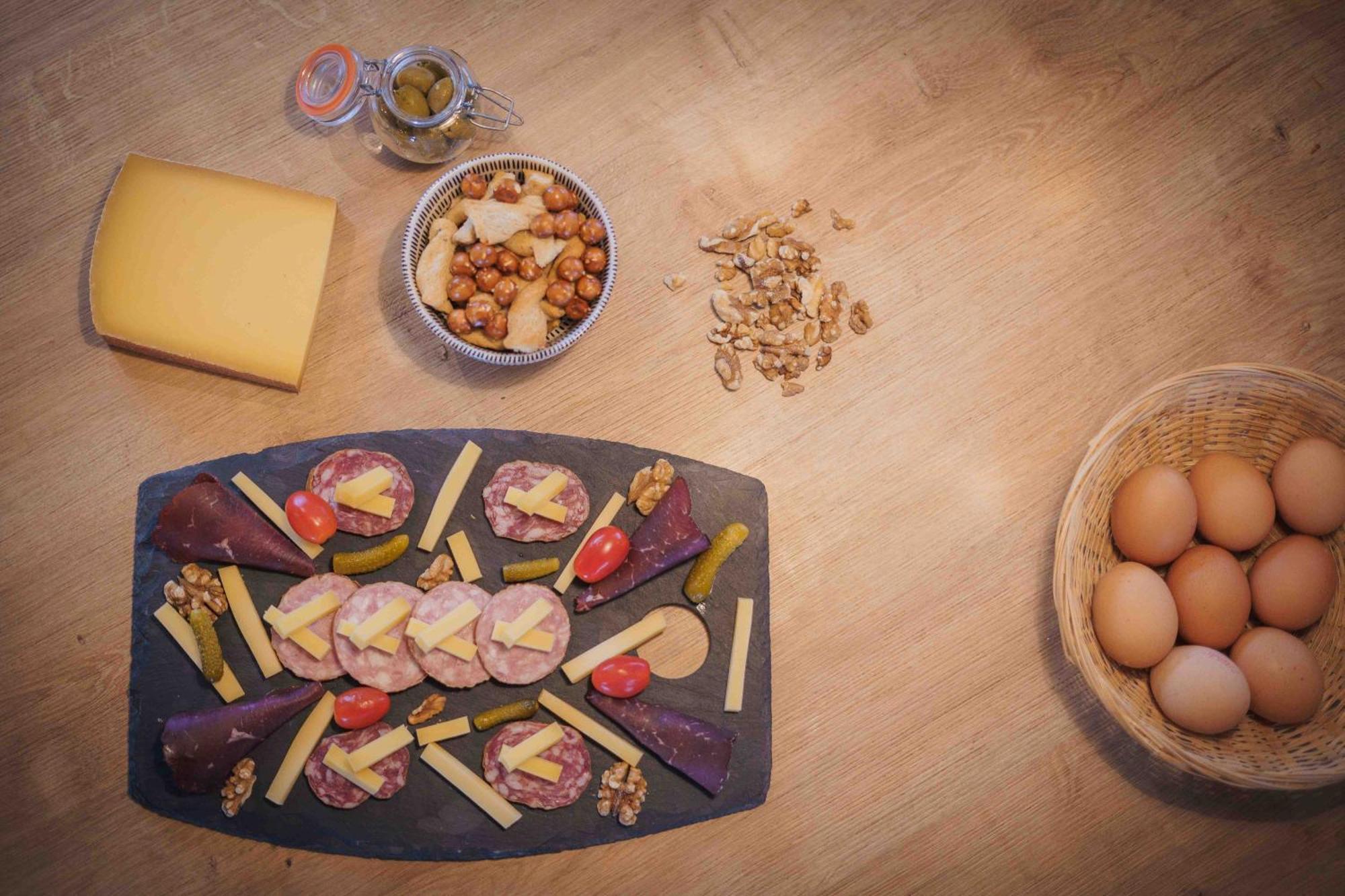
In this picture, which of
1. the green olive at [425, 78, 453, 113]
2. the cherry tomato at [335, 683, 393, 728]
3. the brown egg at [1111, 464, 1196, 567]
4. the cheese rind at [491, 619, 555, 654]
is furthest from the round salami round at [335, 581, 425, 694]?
the brown egg at [1111, 464, 1196, 567]

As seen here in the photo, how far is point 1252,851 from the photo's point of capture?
142cm

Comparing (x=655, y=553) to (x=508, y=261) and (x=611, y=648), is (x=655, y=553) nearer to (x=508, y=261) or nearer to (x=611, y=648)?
(x=611, y=648)

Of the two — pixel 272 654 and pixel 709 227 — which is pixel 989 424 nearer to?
pixel 709 227

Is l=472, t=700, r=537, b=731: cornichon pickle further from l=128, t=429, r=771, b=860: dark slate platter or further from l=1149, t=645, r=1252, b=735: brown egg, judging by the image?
l=1149, t=645, r=1252, b=735: brown egg

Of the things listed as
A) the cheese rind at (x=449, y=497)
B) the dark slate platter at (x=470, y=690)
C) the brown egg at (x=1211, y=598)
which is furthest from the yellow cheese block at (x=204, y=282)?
the brown egg at (x=1211, y=598)

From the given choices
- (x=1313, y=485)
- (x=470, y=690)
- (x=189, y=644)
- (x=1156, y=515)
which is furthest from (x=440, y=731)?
(x=1313, y=485)

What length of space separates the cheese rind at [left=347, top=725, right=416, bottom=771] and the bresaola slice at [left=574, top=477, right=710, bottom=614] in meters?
0.32

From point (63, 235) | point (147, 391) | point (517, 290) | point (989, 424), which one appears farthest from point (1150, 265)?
point (63, 235)

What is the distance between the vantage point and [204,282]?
137cm

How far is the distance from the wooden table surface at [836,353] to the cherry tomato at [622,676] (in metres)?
0.24

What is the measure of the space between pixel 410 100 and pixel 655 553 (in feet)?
2.58

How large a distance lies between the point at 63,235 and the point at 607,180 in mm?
901

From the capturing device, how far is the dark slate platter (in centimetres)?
134

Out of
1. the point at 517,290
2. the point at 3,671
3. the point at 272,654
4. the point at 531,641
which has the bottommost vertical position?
the point at 3,671
